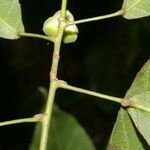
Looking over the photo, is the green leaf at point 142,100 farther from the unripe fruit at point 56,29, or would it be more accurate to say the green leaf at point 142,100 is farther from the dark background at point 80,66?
the dark background at point 80,66

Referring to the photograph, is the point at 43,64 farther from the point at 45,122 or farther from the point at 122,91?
the point at 45,122

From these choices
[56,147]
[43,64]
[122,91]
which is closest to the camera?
[56,147]

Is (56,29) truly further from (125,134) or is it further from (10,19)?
(125,134)

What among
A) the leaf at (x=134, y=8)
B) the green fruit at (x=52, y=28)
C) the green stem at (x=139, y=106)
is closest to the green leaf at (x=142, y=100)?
the green stem at (x=139, y=106)

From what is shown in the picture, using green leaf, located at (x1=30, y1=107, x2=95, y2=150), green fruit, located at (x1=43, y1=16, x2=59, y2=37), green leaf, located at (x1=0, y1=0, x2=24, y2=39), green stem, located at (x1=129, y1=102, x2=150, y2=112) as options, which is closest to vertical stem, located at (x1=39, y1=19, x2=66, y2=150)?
green fruit, located at (x1=43, y1=16, x2=59, y2=37)

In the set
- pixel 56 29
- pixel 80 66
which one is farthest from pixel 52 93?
pixel 80 66

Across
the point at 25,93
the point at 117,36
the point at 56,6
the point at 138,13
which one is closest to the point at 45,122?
the point at 138,13

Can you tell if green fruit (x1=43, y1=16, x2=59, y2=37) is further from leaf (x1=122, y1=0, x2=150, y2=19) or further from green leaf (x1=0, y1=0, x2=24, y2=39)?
leaf (x1=122, y1=0, x2=150, y2=19)
